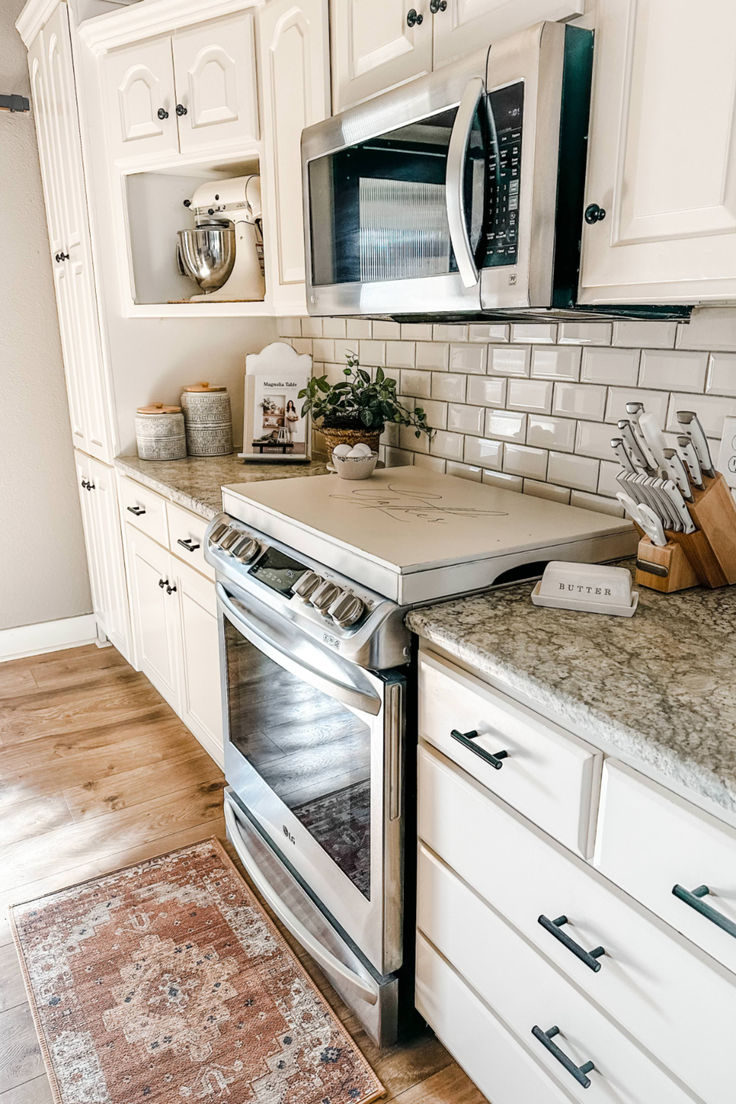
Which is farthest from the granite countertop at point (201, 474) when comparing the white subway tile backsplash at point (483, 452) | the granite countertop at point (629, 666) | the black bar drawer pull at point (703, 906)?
the black bar drawer pull at point (703, 906)

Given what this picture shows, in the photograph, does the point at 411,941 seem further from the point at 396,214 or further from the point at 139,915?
the point at 396,214

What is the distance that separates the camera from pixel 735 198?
3.17 ft

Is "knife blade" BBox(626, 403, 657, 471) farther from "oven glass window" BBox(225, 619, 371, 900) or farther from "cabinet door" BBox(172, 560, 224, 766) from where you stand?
"cabinet door" BBox(172, 560, 224, 766)

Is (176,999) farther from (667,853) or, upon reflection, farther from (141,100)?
(141,100)

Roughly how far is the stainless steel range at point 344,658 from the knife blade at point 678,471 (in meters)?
0.22

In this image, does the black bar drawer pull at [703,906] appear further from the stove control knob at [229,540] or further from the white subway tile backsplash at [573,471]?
the stove control knob at [229,540]

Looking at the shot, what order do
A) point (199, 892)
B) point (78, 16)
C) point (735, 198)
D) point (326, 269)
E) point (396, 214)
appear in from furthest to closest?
point (78, 16) → point (199, 892) → point (326, 269) → point (396, 214) → point (735, 198)

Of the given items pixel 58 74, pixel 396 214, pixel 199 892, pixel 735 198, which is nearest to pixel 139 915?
pixel 199 892

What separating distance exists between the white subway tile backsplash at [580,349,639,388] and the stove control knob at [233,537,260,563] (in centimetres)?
79

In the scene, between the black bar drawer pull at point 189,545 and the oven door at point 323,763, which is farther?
the black bar drawer pull at point 189,545

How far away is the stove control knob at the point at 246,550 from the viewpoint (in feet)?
5.50

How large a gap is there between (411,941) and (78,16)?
108 inches

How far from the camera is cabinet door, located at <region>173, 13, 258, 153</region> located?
2072 mm

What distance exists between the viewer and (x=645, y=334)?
1461mm
